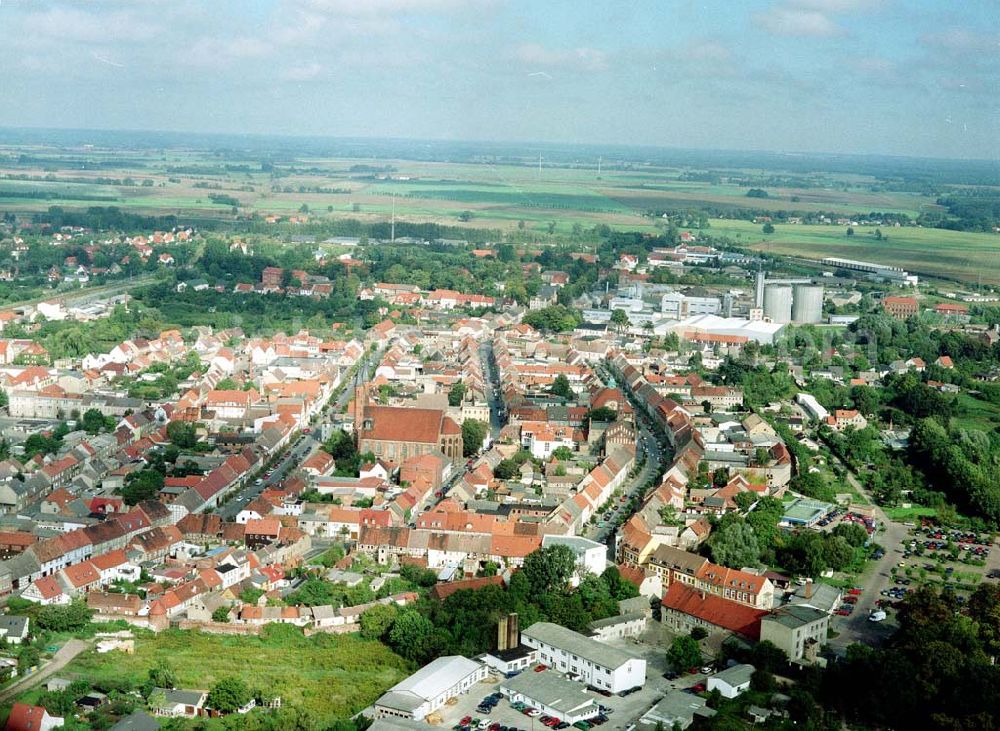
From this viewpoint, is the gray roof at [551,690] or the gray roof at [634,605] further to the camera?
the gray roof at [634,605]

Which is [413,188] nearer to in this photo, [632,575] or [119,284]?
[119,284]

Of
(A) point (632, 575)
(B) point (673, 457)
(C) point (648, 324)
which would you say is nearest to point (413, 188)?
(C) point (648, 324)

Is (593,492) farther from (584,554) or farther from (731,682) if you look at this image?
(731,682)

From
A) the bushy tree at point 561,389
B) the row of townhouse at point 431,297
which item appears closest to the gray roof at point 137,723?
the bushy tree at point 561,389

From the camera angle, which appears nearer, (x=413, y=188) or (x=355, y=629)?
(x=355, y=629)

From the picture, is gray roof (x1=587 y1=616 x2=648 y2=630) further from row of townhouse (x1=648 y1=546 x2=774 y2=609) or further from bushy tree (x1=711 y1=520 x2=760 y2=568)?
bushy tree (x1=711 y1=520 x2=760 y2=568)

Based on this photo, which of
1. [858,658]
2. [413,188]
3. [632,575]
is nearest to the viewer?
[858,658]


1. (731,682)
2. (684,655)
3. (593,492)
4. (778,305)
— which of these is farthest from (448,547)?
(778,305)

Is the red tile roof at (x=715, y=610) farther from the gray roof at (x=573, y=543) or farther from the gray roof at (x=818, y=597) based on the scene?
the gray roof at (x=573, y=543)
